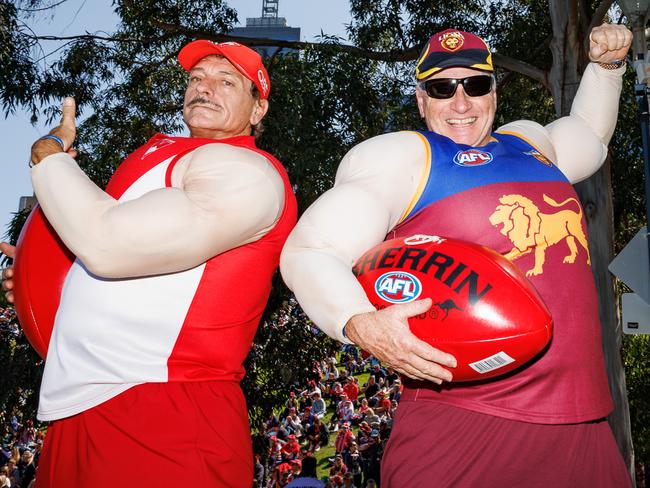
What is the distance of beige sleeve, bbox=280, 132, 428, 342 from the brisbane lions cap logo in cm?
48

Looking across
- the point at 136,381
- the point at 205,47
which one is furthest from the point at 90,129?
the point at 136,381

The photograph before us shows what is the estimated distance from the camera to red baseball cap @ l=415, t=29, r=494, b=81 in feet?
10.0

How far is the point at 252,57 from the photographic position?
10.4 ft

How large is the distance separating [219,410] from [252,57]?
144 centimetres

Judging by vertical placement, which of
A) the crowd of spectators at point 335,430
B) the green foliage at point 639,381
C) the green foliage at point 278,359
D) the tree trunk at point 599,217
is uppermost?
the tree trunk at point 599,217

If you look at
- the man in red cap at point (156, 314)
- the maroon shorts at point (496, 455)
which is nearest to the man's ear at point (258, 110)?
the man in red cap at point (156, 314)

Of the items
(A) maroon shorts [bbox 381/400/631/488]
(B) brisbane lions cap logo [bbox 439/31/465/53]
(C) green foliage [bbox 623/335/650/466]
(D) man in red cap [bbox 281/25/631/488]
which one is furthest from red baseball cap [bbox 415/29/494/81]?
(C) green foliage [bbox 623/335/650/466]

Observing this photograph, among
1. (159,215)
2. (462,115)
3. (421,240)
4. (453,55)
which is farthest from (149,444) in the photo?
(453,55)

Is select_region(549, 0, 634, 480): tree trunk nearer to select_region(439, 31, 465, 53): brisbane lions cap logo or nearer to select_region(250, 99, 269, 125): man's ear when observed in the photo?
select_region(439, 31, 465, 53): brisbane lions cap logo

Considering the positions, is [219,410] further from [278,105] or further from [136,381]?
[278,105]

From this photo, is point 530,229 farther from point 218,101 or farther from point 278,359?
point 278,359

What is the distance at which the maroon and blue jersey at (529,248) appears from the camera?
250 cm

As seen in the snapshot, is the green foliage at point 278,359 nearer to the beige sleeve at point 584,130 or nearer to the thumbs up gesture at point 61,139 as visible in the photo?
the beige sleeve at point 584,130

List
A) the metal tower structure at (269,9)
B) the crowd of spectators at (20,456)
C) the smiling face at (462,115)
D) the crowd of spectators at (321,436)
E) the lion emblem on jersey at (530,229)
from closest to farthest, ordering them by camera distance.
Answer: the lion emblem on jersey at (530,229), the smiling face at (462,115), the crowd of spectators at (20,456), the crowd of spectators at (321,436), the metal tower structure at (269,9)
